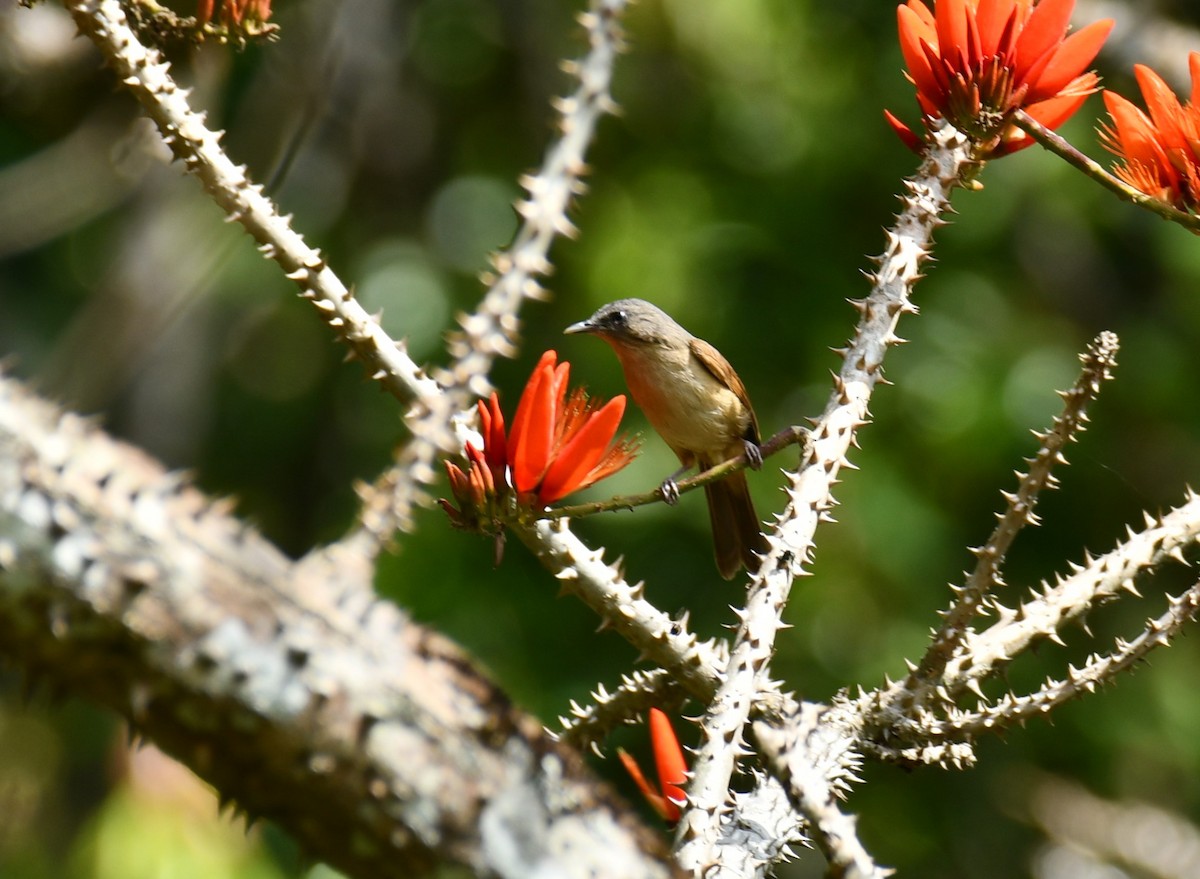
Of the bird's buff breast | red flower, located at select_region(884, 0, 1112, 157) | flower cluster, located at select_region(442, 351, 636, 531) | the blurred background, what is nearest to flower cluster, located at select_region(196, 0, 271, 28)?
flower cluster, located at select_region(442, 351, 636, 531)

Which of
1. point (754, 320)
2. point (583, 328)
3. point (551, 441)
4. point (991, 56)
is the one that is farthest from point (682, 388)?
point (754, 320)

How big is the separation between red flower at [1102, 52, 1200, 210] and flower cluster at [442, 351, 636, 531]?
87cm

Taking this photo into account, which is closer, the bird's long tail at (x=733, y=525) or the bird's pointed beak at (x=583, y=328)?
the bird's pointed beak at (x=583, y=328)

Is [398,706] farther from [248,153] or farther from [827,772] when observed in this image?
[248,153]

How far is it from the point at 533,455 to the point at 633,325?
2429 mm

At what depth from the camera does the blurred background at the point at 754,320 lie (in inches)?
240

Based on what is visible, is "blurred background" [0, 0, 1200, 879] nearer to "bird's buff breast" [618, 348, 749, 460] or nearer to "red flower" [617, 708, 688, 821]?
"bird's buff breast" [618, 348, 749, 460]

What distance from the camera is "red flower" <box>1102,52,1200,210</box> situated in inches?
75.3

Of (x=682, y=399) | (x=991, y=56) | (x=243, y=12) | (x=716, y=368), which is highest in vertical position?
(x=991, y=56)

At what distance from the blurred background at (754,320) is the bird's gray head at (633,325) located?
1380 mm

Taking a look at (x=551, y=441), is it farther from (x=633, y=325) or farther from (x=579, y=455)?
(x=633, y=325)

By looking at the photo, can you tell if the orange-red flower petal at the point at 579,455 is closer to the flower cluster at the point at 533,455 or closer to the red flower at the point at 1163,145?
the flower cluster at the point at 533,455

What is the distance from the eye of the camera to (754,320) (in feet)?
22.0

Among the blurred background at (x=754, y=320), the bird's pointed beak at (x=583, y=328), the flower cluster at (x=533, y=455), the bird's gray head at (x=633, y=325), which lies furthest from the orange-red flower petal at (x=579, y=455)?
the blurred background at (x=754, y=320)
